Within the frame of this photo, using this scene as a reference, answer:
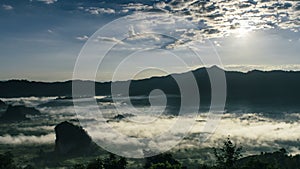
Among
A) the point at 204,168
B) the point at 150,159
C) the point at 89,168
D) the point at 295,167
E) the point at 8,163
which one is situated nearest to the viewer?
the point at 89,168

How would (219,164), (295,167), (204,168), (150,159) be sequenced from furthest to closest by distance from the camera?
(295,167)
(150,159)
(204,168)
(219,164)

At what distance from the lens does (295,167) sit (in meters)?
140

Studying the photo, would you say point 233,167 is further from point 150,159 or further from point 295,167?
point 295,167

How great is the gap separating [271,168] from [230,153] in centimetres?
929

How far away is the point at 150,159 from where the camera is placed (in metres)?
131

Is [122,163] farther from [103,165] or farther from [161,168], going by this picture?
[161,168]

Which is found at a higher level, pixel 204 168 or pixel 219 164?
pixel 219 164

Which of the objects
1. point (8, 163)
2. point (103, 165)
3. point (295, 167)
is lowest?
point (295, 167)

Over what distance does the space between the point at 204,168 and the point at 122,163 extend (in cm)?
2351

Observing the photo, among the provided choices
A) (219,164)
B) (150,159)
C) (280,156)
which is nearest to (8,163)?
(150,159)

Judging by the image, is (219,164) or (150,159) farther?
(150,159)

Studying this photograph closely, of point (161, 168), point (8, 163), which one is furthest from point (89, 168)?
point (8, 163)

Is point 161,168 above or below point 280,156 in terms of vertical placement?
above

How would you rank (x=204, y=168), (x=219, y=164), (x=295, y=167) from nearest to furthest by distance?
(x=219, y=164), (x=204, y=168), (x=295, y=167)
